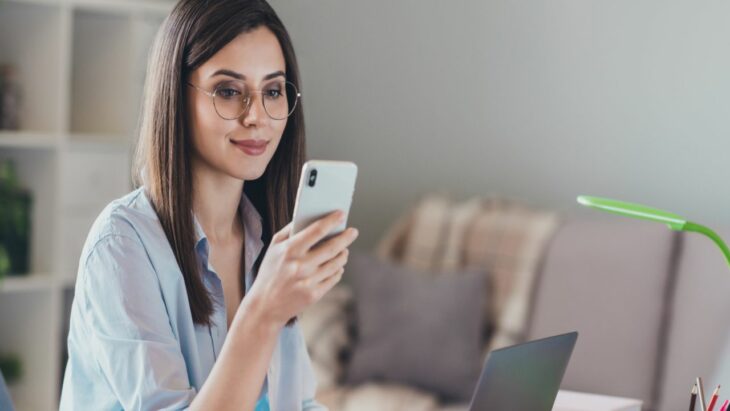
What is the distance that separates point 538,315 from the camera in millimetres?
2863

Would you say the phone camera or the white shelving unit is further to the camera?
the white shelving unit

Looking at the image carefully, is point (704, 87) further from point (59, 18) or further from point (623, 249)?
point (59, 18)

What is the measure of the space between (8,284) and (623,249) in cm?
177

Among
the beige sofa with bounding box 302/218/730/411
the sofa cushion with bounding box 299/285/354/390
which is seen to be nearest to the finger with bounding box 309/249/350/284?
the beige sofa with bounding box 302/218/730/411

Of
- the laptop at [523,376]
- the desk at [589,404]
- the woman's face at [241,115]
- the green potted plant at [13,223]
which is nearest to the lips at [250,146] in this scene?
the woman's face at [241,115]

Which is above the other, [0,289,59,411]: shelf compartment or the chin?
the chin

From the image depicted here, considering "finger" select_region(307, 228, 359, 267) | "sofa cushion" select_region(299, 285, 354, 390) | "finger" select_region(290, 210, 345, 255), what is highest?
"finger" select_region(290, 210, 345, 255)

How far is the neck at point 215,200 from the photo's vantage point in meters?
1.35

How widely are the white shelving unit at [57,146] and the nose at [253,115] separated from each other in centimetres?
203

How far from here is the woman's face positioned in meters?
1.28

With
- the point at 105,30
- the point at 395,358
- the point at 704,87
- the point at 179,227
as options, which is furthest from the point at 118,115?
the point at 179,227

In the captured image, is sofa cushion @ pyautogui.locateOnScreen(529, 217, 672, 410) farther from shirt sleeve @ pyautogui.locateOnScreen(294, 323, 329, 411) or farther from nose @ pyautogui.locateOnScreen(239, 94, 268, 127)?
nose @ pyautogui.locateOnScreen(239, 94, 268, 127)

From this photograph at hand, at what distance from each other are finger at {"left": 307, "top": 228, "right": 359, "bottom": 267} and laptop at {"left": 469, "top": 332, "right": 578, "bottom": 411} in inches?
7.4

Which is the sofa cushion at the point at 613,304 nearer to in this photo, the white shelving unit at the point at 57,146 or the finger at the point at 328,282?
the white shelving unit at the point at 57,146
